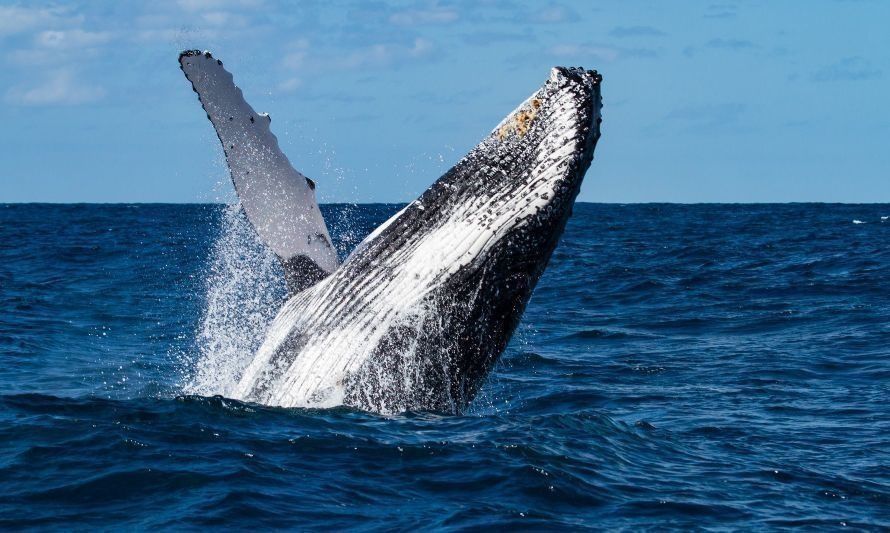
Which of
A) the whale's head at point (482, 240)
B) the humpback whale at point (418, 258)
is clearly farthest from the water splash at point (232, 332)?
the whale's head at point (482, 240)

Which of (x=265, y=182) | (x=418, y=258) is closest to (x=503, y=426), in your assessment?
(x=418, y=258)

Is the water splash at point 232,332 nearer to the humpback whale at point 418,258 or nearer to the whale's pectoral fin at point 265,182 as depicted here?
the whale's pectoral fin at point 265,182

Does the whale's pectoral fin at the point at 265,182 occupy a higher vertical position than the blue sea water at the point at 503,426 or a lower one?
higher

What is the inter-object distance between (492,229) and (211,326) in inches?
408

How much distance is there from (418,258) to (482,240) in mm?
603

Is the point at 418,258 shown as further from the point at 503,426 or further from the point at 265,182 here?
the point at 503,426

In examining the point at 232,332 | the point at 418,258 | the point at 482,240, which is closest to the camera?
the point at 482,240

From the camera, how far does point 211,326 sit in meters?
18.1

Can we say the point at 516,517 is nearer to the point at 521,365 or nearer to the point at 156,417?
the point at 156,417

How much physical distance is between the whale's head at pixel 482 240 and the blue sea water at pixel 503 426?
1.86 ft

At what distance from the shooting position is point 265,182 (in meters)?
9.56

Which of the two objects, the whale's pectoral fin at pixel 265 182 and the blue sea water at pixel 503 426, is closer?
the blue sea water at pixel 503 426

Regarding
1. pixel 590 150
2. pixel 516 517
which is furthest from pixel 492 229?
pixel 516 517

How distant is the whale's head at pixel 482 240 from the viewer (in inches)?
333
